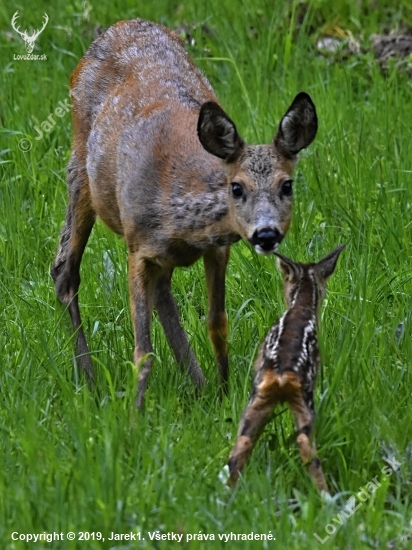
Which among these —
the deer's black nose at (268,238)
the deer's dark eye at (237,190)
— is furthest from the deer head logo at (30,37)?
the deer's black nose at (268,238)

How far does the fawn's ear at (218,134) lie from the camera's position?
569 centimetres

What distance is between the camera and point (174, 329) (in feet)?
21.9

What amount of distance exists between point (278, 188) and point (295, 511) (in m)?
1.43

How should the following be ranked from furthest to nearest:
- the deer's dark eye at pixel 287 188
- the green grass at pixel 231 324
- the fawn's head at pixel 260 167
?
the deer's dark eye at pixel 287 188
the fawn's head at pixel 260 167
the green grass at pixel 231 324

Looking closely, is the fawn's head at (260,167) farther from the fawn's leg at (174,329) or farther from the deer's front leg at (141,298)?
the fawn's leg at (174,329)

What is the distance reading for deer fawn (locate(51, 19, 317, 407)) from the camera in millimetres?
5680

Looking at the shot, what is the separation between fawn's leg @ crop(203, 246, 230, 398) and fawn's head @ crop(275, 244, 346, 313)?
115 cm

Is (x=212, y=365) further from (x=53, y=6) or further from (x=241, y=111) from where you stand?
(x=53, y=6)

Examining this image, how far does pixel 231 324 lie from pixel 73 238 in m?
1.09

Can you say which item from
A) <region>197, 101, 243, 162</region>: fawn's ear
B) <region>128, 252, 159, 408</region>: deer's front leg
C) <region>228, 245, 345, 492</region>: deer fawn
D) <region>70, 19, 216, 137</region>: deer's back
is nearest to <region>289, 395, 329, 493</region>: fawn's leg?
<region>228, 245, 345, 492</region>: deer fawn

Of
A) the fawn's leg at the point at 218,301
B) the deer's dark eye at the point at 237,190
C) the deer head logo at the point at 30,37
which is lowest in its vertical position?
the fawn's leg at the point at 218,301

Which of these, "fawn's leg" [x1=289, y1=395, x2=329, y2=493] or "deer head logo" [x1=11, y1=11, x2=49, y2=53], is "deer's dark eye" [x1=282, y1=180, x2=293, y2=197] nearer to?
"fawn's leg" [x1=289, y1=395, x2=329, y2=493]

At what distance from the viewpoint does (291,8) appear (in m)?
10.4

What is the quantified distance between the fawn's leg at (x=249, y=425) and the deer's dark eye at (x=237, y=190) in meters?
1.14
